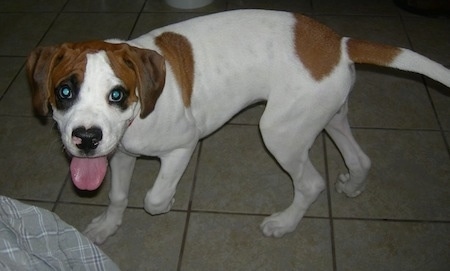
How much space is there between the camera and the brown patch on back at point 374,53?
1.68 meters

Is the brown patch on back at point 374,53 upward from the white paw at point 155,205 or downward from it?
upward

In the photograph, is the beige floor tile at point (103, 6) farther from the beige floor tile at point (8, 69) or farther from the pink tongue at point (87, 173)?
the pink tongue at point (87, 173)

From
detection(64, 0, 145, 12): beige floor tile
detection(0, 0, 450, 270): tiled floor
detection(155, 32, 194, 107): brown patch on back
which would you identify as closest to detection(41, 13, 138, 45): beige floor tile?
detection(64, 0, 145, 12): beige floor tile

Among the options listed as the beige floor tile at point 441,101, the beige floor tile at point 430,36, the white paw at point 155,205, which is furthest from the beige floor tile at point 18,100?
the beige floor tile at point 430,36

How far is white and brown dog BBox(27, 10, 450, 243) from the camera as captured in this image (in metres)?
1.50

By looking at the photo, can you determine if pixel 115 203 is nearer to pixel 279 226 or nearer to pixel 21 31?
pixel 279 226

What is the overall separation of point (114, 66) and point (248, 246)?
114 centimetres

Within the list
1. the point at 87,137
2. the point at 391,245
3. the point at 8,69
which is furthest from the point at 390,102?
the point at 8,69

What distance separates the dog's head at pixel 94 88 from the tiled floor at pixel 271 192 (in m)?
0.84

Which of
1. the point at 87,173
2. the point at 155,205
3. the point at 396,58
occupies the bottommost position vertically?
the point at 155,205

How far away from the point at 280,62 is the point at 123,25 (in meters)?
2.11

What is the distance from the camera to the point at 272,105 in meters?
1.77

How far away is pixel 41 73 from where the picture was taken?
1523mm

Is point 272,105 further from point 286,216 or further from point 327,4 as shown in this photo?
point 327,4
